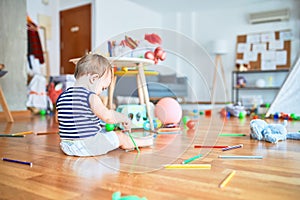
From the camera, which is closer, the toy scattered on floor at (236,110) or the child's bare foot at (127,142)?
the child's bare foot at (127,142)

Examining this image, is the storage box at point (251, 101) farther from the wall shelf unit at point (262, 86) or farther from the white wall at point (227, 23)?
the white wall at point (227, 23)

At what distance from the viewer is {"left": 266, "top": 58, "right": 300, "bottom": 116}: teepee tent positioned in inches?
103

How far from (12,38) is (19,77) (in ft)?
1.33

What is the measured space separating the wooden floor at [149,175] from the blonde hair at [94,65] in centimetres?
34

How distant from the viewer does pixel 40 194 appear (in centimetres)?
73

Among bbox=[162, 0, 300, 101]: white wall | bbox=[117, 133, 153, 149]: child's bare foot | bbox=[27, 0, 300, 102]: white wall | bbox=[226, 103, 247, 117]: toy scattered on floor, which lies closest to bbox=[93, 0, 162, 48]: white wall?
bbox=[27, 0, 300, 102]: white wall

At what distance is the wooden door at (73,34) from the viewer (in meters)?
4.75

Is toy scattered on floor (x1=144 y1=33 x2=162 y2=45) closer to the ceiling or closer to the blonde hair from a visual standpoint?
the blonde hair

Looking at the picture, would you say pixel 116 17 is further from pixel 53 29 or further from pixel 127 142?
pixel 127 142

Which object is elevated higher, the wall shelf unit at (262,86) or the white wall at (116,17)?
the white wall at (116,17)

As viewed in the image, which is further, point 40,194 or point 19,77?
point 19,77

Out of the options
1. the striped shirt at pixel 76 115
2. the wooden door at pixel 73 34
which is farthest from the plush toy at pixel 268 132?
the wooden door at pixel 73 34

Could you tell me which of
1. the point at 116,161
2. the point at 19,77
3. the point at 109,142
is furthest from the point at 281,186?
the point at 19,77

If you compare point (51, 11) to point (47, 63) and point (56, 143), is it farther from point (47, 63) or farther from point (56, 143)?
point (56, 143)
